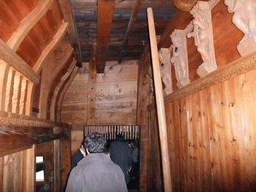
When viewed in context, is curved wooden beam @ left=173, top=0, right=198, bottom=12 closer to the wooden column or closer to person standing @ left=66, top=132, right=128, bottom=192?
person standing @ left=66, top=132, right=128, bottom=192

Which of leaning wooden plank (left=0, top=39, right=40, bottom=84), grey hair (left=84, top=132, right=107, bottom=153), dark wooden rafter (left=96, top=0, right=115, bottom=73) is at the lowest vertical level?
grey hair (left=84, top=132, right=107, bottom=153)

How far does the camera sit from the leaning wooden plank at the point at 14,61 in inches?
66.5

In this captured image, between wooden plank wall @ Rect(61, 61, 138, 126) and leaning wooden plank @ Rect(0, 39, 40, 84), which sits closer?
leaning wooden plank @ Rect(0, 39, 40, 84)

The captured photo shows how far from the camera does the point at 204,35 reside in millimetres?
2260

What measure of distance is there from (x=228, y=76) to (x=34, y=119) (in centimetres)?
237

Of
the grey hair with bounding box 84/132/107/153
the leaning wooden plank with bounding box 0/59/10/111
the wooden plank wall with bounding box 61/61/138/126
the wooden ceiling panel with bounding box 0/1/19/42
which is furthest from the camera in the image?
the wooden plank wall with bounding box 61/61/138/126

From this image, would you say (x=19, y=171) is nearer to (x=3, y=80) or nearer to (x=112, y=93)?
(x=3, y=80)

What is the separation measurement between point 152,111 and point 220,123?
2530mm

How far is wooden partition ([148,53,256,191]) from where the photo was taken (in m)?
1.61

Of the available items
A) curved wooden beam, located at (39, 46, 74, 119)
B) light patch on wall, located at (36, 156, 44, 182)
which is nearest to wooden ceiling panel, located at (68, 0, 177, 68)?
curved wooden beam, located at (39, 46, 74, 119)

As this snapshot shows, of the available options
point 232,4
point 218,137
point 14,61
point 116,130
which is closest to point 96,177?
point 218,137

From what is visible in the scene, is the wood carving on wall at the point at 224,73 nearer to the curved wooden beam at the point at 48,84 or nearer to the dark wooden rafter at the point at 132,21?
the dark wooden rafter at the point at 132,21

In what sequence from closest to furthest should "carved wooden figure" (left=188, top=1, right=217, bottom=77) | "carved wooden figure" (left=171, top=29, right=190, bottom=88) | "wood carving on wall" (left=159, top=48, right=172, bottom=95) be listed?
"carved wooden figure" (left=188, top=1, right=217, bottom=77), "carved wooden figure" (left=171, top=29, right=190, bottom=88), "wood carving on wall" (left=159, top=48, right=172, bottom=95)

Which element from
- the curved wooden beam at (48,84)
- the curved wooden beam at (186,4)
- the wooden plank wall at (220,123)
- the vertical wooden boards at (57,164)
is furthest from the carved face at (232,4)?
the vertical wooden boards at (57,164)
